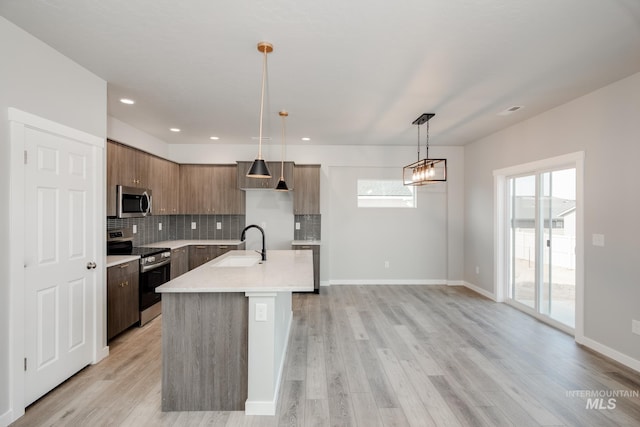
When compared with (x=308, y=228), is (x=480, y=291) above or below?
below

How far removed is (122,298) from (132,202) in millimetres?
1243

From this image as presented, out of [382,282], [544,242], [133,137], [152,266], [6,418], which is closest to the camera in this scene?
[6,418]

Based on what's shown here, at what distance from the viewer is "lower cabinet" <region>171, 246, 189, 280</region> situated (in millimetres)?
4582

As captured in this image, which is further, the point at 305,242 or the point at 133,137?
the point at 305,242

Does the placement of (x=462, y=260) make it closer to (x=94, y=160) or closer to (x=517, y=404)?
(x=517, y=404)

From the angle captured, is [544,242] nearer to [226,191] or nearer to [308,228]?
[308,228]

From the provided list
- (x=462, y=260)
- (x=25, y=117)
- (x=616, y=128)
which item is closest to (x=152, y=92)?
(x=25, y=117)

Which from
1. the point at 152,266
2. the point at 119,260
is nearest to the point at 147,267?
the point at 152,266

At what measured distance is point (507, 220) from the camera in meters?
4.74

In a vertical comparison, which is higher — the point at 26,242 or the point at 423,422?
the point at 26,242

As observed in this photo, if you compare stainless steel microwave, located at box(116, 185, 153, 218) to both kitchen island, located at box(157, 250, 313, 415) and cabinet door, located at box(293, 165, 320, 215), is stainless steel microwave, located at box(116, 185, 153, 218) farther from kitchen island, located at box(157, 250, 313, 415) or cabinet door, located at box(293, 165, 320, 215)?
cabinet door, located at box(293, 165, 320, 215)

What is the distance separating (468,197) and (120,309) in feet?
18.5

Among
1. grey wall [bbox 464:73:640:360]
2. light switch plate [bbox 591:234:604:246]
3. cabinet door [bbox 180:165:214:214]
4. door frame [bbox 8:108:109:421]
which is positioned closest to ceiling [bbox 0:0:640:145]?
grey wall [bbox 464:73:640:360]

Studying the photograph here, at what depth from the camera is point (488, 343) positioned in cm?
329
